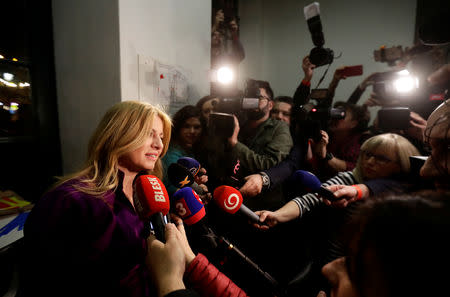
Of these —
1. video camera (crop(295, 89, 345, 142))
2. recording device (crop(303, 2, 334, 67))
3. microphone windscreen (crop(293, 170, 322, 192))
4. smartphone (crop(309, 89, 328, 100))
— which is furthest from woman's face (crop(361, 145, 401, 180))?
recording device (crop(303, 2, 334, 67))

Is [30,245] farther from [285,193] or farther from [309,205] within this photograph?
[285,193]

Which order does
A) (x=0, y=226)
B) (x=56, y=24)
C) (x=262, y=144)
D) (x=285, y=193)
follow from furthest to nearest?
1. (x=285, y=193)
2. (x=262, y=144)
3. (x=56, y=24)
4. (x=0, y=226)

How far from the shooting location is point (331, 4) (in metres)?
3.52

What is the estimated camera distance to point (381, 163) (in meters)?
1.31

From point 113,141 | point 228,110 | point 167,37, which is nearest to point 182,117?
point 228,110

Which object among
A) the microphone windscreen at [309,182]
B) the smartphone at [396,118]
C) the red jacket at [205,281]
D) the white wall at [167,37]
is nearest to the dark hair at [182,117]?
the white wall at [167,37]

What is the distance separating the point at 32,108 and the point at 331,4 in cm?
413

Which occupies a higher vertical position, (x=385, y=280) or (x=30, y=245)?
(x=385, y=280)

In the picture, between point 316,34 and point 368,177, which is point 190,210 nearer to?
point 368,177

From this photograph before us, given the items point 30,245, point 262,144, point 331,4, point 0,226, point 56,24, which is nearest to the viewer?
point 30,245

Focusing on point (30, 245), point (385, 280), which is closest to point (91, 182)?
point (30, 245)

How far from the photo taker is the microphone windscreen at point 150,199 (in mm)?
760

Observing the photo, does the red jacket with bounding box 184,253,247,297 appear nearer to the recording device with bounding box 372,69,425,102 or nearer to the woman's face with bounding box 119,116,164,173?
the woman's face with bounding box 119,116,164,173

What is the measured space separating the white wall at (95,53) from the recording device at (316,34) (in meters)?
1.08
